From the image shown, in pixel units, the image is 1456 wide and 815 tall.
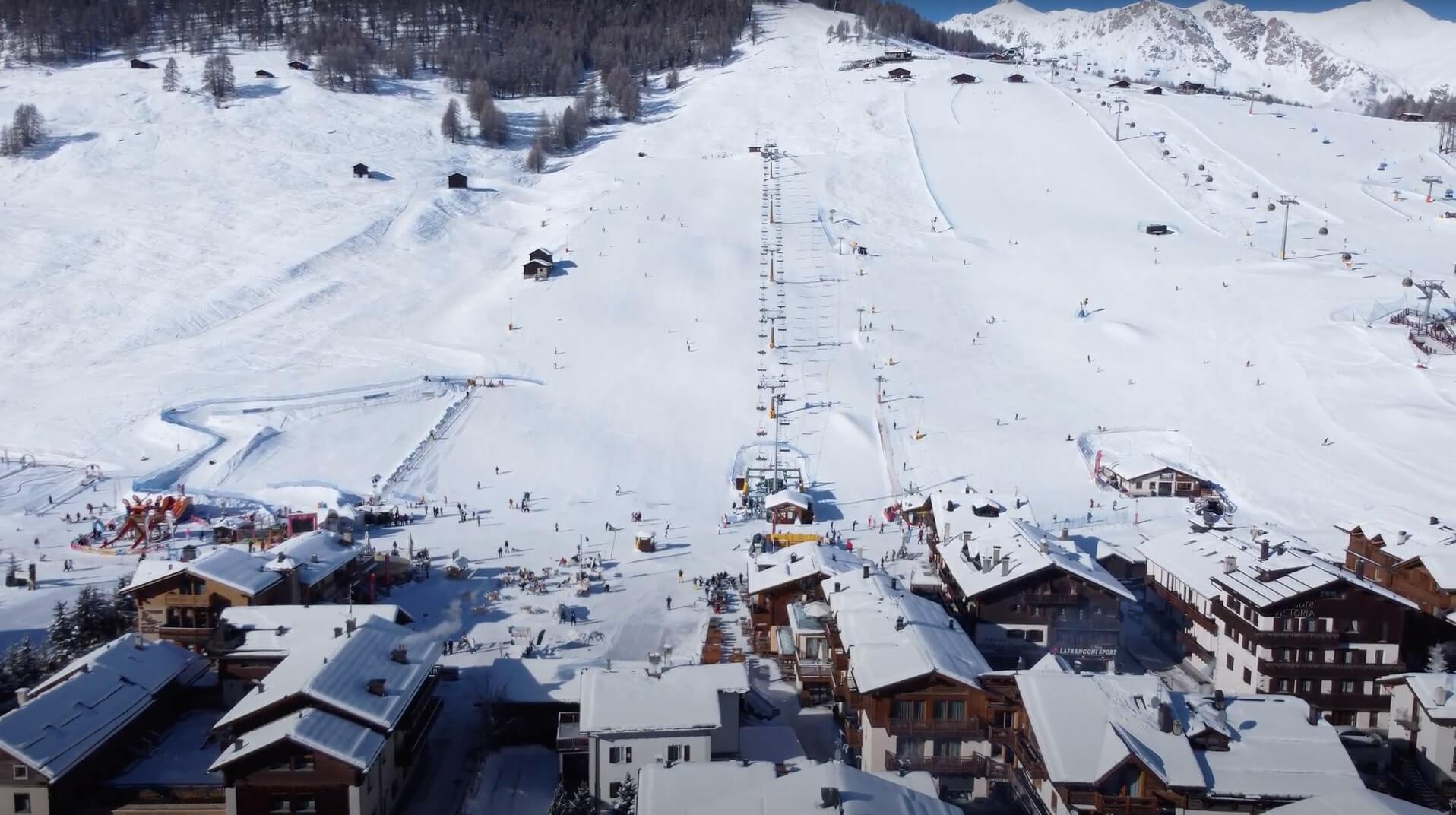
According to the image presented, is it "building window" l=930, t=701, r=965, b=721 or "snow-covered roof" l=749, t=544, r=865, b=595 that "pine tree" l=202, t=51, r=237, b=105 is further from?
"building window" l=930, t=701, r=965, b=721

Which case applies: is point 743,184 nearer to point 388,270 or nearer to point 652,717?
point 388,270

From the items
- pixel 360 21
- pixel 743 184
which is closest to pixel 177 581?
pixel 743 184

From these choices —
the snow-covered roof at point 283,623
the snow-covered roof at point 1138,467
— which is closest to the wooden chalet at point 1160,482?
the snow-covered roof at point 1138,467

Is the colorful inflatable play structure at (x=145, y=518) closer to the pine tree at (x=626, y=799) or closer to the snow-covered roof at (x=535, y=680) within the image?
the snow-covered roof at (x=535, y=680)

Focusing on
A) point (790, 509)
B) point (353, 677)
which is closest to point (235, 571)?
point (353, 677)

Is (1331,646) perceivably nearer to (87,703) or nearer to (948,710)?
(948,710)
